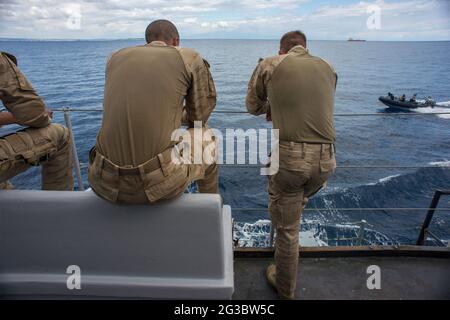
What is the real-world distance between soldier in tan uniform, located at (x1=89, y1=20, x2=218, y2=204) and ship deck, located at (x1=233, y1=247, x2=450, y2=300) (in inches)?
60.5

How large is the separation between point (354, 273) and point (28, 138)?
3038mm

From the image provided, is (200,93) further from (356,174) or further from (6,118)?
(356,174)

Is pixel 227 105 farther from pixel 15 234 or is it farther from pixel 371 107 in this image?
pixel 15 234

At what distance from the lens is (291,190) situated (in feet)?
8.20

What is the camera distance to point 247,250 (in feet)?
10.7

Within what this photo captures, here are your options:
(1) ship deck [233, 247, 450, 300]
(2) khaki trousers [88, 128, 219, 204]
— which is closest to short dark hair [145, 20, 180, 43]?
(2) khaki trousers [88, 128, 219, 204]

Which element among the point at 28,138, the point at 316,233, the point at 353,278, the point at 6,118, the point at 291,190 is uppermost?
the point at 6,118

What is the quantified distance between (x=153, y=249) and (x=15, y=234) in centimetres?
83

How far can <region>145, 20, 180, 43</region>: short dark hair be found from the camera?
216cm

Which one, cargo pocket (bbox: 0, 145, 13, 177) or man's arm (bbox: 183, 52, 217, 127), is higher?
man's arm (bbox: 183, 52, 217, 127)

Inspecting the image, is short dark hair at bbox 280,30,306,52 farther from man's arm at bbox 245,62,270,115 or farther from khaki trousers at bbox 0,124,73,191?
khaki trousers at bbox 0,124,73,191

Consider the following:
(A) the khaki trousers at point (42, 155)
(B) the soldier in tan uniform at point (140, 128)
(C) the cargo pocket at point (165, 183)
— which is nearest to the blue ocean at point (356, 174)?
(A) the khaki trousers at point (42, 155)

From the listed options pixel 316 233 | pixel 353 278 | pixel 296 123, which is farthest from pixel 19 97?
pixel 316 233

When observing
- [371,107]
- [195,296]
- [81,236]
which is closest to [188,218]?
[195,296]
